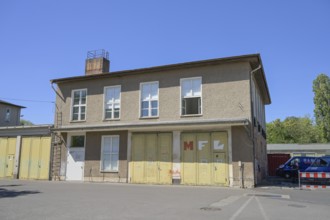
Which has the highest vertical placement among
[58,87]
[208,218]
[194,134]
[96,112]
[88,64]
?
[88,64]

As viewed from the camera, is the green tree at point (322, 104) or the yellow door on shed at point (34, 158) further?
the green tree at point (322, 104)

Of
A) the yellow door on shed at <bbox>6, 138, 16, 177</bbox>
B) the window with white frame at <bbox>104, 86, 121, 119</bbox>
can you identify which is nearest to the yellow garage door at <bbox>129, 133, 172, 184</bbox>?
the window with white frame at <bbox>104, 86, 121, 119</bbox>

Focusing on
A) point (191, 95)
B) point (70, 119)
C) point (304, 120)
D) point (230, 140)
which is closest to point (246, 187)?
point (230, 140)

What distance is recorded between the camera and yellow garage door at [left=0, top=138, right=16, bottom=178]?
2575 cm

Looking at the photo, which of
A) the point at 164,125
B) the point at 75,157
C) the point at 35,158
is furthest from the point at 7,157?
the point at 164,125

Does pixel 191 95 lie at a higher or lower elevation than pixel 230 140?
higher

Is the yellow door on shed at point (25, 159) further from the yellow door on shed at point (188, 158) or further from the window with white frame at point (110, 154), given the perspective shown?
the yellow door on shed at point (188, 158)

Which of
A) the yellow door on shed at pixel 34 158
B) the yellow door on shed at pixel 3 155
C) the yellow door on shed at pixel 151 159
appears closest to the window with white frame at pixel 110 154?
the yellow door on shed at pixel 151 159

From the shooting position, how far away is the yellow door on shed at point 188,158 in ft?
63.7

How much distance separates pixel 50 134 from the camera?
24.3 metres

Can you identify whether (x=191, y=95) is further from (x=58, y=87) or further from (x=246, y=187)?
(x=58, y=87)

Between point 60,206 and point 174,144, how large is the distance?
36.9 ft

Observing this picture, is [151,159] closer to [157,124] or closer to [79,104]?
[157,124]

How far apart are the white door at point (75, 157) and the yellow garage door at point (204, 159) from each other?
7594mm
